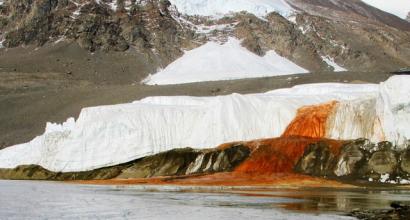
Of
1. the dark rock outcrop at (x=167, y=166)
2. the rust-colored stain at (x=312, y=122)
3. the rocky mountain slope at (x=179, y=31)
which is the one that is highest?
the rocky mountain slope at (x=179, y=31)

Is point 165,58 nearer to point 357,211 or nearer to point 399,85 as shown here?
point 399,85

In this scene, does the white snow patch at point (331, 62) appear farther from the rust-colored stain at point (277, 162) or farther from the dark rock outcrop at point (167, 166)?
the dark rock outcrop at point (167, 166)

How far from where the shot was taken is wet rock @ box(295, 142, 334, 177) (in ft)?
142

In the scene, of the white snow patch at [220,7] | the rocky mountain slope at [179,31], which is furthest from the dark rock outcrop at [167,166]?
the white snow patch at [220,7]

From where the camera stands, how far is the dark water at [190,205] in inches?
905

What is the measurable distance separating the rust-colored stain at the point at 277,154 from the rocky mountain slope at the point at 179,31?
101m

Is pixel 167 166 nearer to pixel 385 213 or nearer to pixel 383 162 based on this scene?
pixel 383 162

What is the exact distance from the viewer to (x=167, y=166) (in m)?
48.5

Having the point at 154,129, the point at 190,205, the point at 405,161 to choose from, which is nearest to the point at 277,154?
the point at 405,161

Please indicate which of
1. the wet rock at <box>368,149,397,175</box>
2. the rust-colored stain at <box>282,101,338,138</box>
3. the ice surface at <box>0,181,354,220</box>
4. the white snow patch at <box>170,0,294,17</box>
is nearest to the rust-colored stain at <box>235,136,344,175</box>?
the rust-colored stain at <box>282,101,338,138</box>

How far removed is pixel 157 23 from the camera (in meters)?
168

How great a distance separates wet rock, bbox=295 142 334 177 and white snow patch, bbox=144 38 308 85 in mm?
68287

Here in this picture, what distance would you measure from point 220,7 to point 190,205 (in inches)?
6128

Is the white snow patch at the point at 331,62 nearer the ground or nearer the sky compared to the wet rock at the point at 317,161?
nearer the sky
